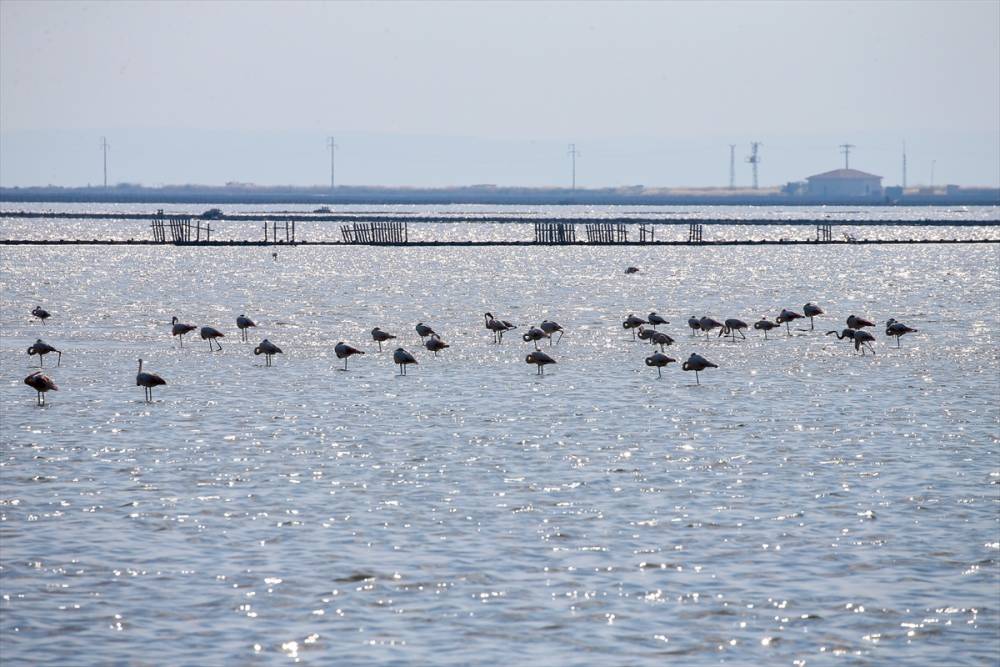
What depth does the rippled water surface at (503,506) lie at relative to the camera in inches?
592

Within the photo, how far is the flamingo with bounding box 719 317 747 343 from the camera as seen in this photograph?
46344 mm

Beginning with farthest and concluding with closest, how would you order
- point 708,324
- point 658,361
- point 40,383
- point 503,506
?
point 708,324
point 658,361
point 40,383
point 503,506

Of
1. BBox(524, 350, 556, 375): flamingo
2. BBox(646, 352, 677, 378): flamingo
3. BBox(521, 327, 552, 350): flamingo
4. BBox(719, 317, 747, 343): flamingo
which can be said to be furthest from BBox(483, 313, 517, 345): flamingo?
BBox(646, 352, 677, 378): flamingo

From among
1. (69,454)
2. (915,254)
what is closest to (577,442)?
(69,454)

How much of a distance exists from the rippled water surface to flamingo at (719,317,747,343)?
4.85 ft

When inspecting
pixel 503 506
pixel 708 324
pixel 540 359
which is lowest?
pixel 503 506

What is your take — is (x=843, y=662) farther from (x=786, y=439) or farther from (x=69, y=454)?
(x=69, y=454)

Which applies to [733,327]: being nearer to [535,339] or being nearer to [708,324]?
[708,324]

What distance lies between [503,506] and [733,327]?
26904mm

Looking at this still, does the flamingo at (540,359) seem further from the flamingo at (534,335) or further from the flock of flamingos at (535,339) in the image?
the flamingo at (534,335)

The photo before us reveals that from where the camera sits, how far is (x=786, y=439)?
87.7 feet

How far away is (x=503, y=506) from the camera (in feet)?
67.8

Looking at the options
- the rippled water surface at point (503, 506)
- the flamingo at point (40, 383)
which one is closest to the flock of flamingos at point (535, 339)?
the flamingo at point (40, 383)

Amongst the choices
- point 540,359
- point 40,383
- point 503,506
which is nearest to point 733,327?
point 540,359
